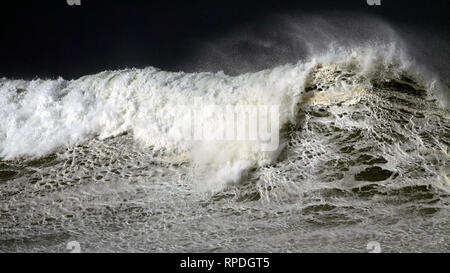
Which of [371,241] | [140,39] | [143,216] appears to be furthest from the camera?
[140,39]

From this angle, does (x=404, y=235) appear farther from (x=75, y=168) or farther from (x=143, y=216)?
(x=75, y=168)

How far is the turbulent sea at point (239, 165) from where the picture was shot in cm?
311

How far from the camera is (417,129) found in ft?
13.0

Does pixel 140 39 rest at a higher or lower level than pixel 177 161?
higher

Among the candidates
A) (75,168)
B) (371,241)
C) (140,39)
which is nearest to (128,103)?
(75,168)

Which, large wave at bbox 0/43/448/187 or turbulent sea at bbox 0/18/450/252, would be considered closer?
turbulent sea at bbox 0/18/450/252

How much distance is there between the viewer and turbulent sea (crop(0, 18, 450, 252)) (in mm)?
3109

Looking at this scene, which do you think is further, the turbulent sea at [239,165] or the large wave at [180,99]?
the large wave at [180,99]

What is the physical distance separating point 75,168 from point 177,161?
0.86m

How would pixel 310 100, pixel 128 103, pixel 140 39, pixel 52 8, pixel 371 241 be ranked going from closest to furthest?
pixel 371 241
pixel 310 100
pixel 128 103
pixel 140 39
pixel 52 8
